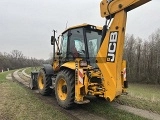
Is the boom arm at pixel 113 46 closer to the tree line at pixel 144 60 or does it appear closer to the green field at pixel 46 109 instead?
the green field at pixel 46 109

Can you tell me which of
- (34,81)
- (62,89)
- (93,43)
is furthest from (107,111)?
(34,81)

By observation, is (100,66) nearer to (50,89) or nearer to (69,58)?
(69,58)

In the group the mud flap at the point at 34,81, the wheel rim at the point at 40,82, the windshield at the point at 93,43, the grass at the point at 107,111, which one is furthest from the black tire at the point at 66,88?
the mud flap at the point at 34,81

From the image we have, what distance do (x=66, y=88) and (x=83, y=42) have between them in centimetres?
168

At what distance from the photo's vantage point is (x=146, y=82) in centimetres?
4378

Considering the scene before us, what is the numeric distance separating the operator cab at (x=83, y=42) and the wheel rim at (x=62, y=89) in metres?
0.86

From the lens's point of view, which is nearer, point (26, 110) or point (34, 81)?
point (26, 110)

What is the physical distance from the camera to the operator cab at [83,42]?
748cm

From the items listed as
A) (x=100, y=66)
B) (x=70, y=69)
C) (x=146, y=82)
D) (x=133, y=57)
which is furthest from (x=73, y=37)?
(x=133, y=57)

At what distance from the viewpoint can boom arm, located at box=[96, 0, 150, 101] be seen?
235 inches

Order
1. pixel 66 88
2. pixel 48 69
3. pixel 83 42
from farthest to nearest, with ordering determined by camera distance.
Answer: pixel 48 69, pixel 66 88, pixel 83 42

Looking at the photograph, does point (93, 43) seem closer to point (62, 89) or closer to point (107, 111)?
point (62, 89)

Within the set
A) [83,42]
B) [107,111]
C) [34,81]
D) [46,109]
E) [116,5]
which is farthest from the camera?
[34,81]

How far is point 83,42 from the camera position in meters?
7.52
